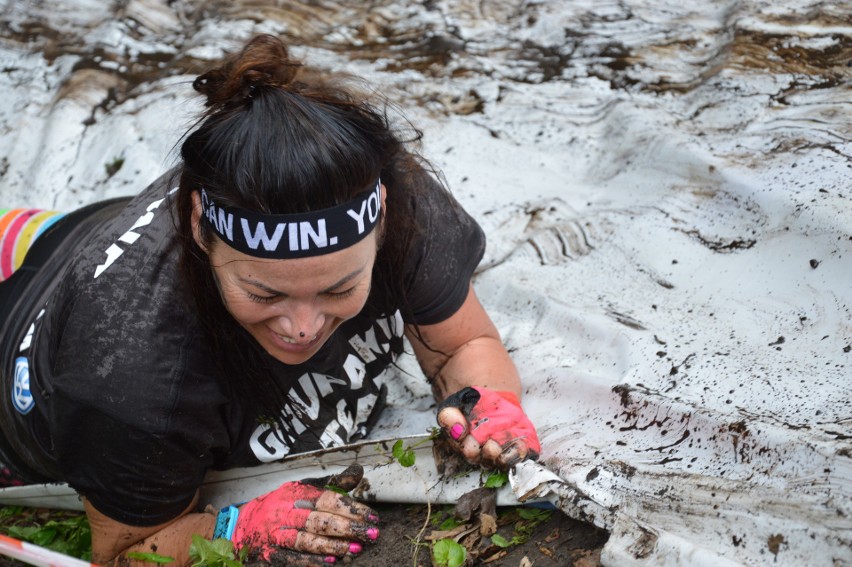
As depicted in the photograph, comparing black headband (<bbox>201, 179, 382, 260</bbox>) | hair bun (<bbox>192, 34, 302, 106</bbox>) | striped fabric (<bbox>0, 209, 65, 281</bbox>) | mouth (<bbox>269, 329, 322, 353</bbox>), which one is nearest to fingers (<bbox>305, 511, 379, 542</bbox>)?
mouth (<bbox>269, 329, 322, 353</bbox>)

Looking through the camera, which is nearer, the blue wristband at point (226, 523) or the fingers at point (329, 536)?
the fingers at point (329, 536)

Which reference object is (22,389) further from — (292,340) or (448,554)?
(448,554)

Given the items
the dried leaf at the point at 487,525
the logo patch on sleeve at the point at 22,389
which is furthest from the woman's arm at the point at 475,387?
the logo patch on sleeve at the point at 22,389

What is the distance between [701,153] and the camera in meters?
2.64

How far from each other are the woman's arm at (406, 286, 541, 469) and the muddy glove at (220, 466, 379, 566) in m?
0.25

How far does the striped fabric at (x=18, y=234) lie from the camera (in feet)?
8.04

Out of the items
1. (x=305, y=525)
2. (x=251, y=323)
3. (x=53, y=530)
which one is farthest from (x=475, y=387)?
(x=53, y=530)

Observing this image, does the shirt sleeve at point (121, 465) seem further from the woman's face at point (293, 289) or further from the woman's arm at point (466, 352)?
the woman's arm at point (466, 352)

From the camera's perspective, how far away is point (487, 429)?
6.11ft

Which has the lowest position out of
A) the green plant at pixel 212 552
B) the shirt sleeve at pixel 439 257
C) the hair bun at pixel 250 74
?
the green plant at pixel 212 552

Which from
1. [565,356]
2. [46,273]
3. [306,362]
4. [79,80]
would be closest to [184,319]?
[306,362]

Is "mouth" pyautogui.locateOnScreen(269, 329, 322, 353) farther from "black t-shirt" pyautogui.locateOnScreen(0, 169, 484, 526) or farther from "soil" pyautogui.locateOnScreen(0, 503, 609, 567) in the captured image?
"soil" pyautogui.locateOnScreen(0, 503, 609, 567)

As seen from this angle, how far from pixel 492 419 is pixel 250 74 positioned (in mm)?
853

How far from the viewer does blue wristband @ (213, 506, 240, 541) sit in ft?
6.29
